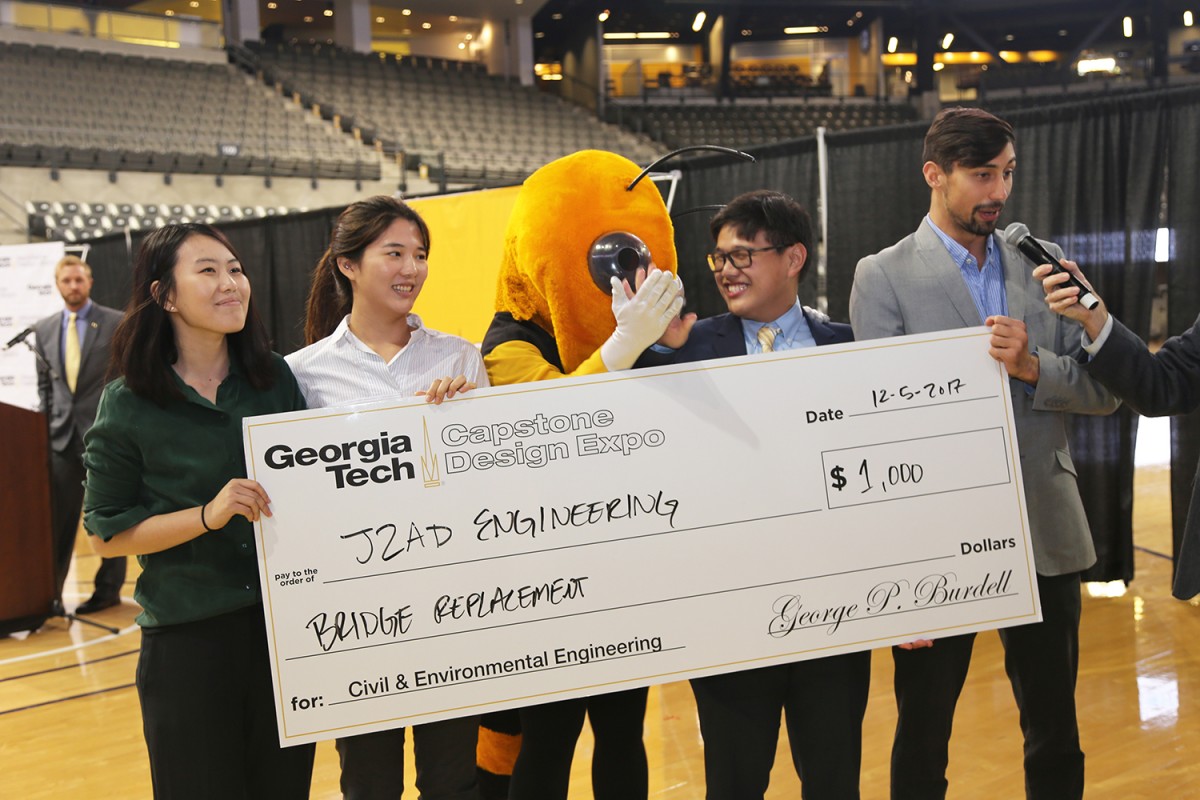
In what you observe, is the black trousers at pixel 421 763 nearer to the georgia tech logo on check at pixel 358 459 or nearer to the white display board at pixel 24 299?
the georgia tech logo on check at pixel 358 459

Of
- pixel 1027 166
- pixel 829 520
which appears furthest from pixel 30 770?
pixel 1027 166

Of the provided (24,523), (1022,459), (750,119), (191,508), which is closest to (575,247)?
(191,508)

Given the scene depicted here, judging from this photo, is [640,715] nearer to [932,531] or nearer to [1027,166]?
[932,531]

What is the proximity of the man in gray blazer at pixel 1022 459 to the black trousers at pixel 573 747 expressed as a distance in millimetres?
488

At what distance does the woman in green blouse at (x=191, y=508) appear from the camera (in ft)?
5.04

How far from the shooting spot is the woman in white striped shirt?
5.42 feet

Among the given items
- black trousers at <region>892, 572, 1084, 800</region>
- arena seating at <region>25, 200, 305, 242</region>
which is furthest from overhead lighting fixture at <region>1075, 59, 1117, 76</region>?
black trousers at <region>892, 572, 1084, 800</region>

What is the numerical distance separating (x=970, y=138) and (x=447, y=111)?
52.8 feet

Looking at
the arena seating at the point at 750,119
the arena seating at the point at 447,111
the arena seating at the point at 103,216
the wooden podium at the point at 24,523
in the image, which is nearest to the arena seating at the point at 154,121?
the arena seating at the point at 103,216

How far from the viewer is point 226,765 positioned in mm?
1566

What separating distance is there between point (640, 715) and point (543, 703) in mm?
207

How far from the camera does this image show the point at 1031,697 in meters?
1.85

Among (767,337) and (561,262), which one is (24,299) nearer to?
(561,262)

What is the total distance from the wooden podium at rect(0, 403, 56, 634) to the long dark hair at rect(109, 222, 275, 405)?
10.7ft
